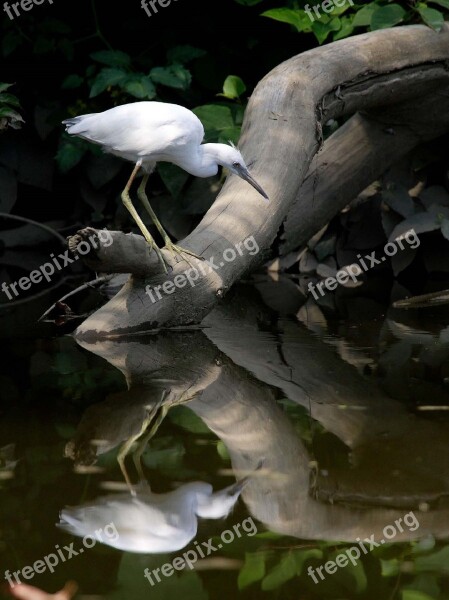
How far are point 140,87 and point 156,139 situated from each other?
7.72 ft

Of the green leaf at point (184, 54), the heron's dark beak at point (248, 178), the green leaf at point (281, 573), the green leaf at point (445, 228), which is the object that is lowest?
the green leaf at point (445, 228)

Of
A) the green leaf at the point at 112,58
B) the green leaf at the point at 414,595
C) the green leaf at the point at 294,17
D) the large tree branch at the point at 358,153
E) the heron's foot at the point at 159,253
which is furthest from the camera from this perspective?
the green leaf at the point at 112,58

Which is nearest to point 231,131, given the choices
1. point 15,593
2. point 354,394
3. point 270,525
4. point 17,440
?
point 354,394

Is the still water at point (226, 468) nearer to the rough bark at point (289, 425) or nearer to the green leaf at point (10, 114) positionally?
the rough bark at point (289, 425)

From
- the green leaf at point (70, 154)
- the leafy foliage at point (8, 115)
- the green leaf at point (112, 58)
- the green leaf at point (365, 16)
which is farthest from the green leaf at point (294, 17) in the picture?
the green leaf at point (70, 154)

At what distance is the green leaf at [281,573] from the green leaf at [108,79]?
4.67 meters

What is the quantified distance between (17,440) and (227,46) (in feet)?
17.3

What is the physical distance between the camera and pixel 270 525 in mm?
2348

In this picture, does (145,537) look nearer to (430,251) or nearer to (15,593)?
(15,593)

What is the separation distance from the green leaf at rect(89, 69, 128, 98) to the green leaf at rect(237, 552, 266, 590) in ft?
15.2

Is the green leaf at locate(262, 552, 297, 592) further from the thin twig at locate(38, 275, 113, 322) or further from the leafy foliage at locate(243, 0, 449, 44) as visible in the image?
the leafy foliage at locate(243, 0, 449, 44)

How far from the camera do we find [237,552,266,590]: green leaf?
206cm

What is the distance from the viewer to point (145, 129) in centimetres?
415

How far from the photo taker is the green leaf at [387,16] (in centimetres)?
555
